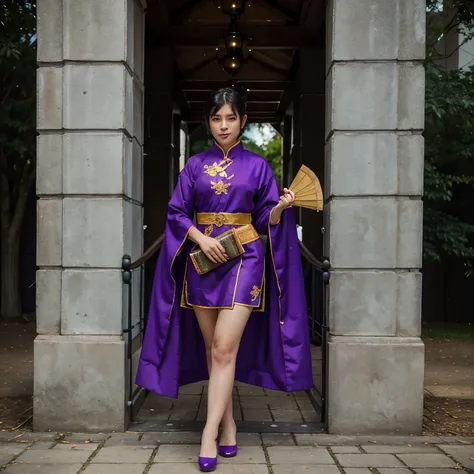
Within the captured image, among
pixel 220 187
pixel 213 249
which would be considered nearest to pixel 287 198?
pixel 220 187

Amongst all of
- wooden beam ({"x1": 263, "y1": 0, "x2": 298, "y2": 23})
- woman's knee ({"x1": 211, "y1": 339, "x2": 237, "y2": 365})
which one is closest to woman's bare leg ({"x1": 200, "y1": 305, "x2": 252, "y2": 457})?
woman's knee ({"x1": 211, "y1": 339, "x2": 237, "y2": 365})

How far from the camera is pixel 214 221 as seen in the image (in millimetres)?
3727

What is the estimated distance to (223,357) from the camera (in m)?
3.66

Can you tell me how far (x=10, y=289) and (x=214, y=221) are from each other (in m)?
7.72

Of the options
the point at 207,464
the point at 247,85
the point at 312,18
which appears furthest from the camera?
the point at 247,85

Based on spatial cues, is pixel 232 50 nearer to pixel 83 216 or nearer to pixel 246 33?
pixel 246 33

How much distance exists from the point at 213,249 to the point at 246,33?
214 inches

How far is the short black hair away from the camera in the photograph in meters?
3.72

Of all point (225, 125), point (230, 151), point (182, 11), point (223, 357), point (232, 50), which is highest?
point (182, 11)

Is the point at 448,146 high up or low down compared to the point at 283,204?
up

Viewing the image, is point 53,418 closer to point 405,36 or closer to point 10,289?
point 405,36

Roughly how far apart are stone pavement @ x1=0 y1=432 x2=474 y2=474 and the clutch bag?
43.0 inches

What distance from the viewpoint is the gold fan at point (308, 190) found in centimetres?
362

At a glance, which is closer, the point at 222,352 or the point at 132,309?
the point at 222,352
